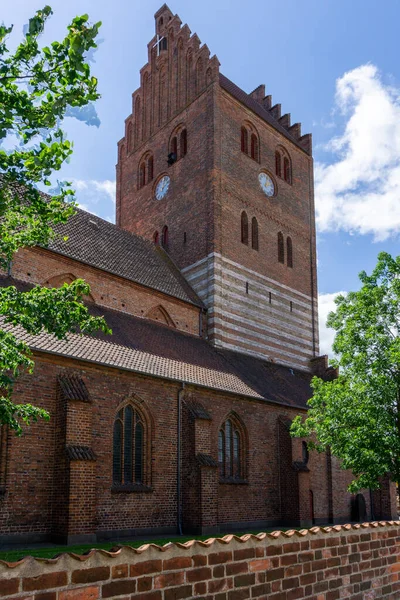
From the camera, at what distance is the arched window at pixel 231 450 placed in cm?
2138

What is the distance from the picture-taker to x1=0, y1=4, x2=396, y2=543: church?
1584cm

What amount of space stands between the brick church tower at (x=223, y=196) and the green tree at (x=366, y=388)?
922 cm

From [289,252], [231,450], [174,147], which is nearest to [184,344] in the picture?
[231,450]

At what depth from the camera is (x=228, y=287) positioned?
92.1ft

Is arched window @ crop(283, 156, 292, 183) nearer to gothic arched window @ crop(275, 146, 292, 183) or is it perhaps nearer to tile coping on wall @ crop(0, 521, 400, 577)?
gothic arched window @ crop(275, 146, 292, 183)

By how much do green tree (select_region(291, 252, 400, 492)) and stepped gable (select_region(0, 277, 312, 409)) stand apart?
4.59 metres

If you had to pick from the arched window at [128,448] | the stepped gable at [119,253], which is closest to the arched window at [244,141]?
the stepped gable at [119,253]

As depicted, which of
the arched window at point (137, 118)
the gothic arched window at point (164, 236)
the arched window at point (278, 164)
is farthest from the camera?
the arched window at point (137, 118)

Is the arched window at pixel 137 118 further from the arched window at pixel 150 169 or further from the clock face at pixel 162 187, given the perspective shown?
the clock face at pixel 162 187

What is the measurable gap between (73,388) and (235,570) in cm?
1150

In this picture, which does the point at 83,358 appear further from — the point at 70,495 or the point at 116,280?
the point at 116,280

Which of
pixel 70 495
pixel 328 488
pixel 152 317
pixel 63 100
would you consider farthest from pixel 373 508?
pixel 63 100

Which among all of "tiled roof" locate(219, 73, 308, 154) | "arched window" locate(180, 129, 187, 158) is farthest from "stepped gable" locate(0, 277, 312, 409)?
"tiled roof" locate(219, 73, 308, 154)

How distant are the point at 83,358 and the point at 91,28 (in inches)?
429
